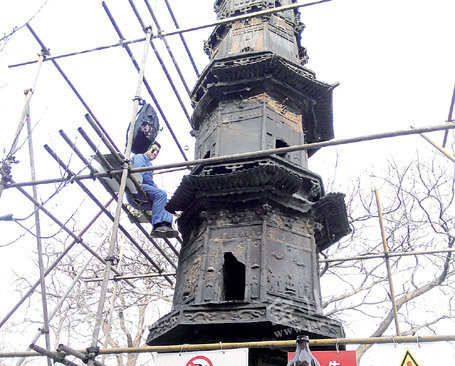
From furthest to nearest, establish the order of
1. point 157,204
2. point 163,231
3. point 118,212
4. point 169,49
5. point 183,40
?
point 183,40 → point 169,49 → point 157,204 → point 163,231 → point 118,212

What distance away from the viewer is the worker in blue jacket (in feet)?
26.8

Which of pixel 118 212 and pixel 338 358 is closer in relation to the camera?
pixel 338 358

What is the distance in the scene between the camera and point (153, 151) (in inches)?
372

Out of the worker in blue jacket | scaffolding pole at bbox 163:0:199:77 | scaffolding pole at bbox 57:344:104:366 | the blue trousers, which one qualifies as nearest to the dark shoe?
the worker in blue jacket

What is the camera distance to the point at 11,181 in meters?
6.66

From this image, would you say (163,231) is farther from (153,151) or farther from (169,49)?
(169,49)

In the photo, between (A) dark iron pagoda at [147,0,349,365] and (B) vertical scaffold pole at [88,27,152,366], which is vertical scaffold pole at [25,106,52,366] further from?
(A) dark iron pagoda at [147,0,349,365]

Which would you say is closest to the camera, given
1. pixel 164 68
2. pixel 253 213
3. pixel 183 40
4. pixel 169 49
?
pixel 253 213

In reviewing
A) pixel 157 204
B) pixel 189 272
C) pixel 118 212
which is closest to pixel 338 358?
pixel 118 212

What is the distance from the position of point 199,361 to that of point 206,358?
0.09 meters

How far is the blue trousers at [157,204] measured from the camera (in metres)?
8.23

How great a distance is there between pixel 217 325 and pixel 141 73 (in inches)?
167

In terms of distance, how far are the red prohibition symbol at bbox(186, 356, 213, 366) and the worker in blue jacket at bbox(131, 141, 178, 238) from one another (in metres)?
3.04

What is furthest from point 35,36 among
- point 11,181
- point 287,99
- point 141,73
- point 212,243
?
point 287,99
